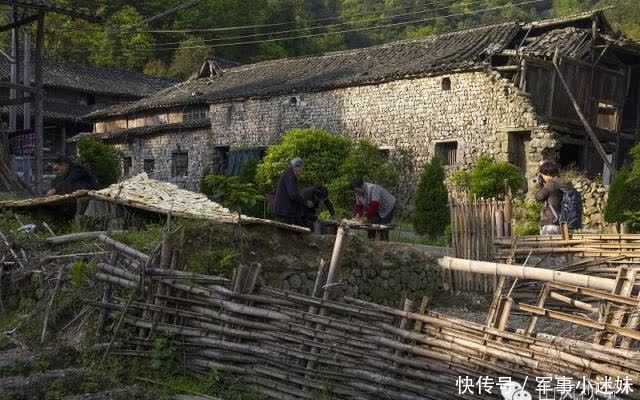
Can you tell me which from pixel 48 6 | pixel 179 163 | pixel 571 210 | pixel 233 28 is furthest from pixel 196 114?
pixel 571 210

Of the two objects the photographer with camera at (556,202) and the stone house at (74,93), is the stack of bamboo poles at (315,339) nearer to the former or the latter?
the photographer with camera at (556,202)

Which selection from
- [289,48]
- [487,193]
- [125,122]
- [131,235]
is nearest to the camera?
[131,235]

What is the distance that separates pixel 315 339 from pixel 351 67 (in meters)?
18.7

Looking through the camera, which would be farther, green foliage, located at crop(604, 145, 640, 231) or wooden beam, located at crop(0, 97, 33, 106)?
green foliage, located at crop(604, 145, 640, 231)

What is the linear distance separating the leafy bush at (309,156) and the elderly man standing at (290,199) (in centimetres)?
926

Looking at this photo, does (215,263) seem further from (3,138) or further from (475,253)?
(3,138)

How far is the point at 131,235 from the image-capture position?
6.98 m

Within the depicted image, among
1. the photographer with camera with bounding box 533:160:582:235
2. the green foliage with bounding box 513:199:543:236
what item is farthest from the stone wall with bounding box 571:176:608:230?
the photographer with camera with bounding box 533:160:582:235

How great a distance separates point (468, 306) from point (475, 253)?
577 millimetres

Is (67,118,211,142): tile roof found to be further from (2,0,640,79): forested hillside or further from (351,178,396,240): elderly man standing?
(351,178,396,240): elderly man standing

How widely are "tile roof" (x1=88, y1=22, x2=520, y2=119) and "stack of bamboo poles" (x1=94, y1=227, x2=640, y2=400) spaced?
14641 mm

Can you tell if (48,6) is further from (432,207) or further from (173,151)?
(173,151)

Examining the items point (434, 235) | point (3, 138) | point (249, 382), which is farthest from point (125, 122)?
point (249, 382)

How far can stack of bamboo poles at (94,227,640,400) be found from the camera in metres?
4.79
